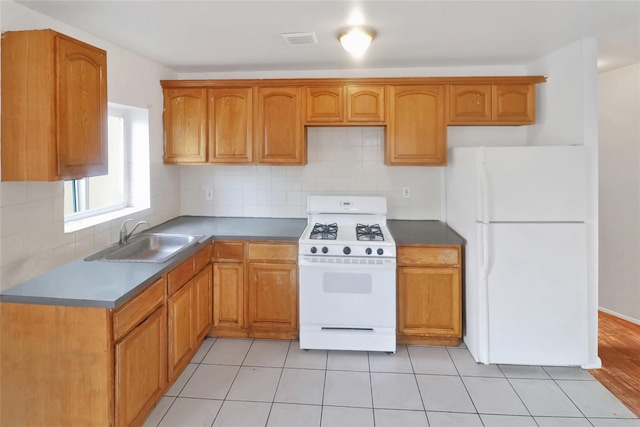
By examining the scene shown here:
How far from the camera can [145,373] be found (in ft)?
6.92

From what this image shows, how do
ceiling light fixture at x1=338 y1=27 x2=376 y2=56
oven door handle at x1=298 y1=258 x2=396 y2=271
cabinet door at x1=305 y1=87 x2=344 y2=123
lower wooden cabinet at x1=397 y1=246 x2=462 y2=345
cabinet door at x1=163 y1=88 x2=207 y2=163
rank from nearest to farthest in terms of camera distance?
ceiling light fixture at x1=338 y1=27 x2=376 y2=56 < oven door handle at x1=298 y1=258 x2=396 y2=271 < lower wooden cabinet at x1=397 y1=246 x2=462 y2=345 < cabinet door at x1=305 y1=87 x2=344 y2=123 < cabinet door at x1=163 y1=88 x2=207 y2=163

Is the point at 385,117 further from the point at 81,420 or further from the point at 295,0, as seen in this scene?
the point at 81,420

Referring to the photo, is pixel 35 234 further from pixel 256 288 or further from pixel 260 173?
pixel 260 173

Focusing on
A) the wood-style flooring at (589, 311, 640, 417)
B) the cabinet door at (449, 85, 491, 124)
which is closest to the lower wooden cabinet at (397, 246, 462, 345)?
the wood-style flooring at (589, 311, 640, 417)

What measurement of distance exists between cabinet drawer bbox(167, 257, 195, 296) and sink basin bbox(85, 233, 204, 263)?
0.12 metres

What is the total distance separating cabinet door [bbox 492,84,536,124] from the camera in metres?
3.26

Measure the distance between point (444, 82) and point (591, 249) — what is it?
1645 mm

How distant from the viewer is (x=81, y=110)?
6.82ft

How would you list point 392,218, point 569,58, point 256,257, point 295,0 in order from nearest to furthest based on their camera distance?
point 295,0, point 569,58, point 256,257, point 392,218

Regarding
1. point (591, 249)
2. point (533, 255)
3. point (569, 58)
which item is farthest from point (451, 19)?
point (591, 249)

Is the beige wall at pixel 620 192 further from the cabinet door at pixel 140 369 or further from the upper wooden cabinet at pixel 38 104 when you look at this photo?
the upper wooden cabinet at pixel 38 104

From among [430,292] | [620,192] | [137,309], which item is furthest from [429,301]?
[620,192]

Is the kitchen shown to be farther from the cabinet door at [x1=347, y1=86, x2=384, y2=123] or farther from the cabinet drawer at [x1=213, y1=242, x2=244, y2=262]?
the cabinet drawer at [x1=213, y1=242, x2=244, y2=262]

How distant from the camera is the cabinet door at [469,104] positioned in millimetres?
3291
